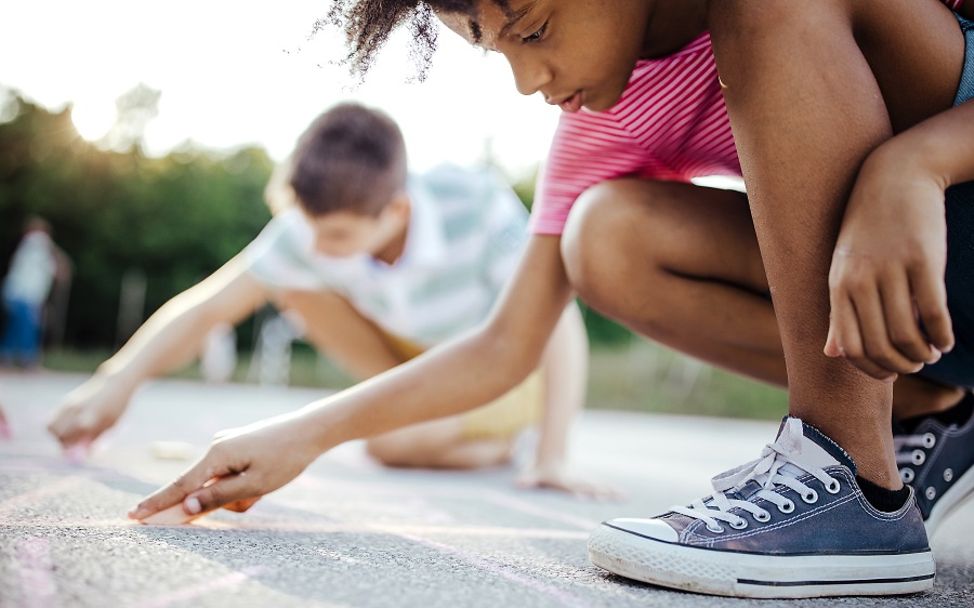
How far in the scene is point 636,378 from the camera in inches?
510

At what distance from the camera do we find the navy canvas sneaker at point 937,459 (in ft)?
4.63

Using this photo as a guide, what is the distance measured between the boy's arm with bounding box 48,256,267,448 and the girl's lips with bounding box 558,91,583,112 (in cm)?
146

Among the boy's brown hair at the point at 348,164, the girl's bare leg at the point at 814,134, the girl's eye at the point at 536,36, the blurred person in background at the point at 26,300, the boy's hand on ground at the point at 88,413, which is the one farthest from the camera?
the blurred person in background at the point at 26,300

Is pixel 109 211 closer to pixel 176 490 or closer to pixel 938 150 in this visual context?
pixel 176 490

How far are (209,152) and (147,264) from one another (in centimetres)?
658

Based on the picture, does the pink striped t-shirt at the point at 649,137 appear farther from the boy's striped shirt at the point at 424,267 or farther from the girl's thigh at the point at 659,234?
the boy's striped shirt at the point at 424,267

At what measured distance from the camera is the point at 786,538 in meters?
1.08

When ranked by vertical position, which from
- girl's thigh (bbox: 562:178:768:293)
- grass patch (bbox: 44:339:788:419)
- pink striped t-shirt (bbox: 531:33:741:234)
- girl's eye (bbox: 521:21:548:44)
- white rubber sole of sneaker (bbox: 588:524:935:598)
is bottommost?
grass patch (bbox: 44:339:788:419)

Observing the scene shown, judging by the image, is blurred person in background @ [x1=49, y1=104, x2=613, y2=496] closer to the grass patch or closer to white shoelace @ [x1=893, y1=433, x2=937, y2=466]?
white shoelace @ [x1=893, y1=433, x2=937, y2=466]

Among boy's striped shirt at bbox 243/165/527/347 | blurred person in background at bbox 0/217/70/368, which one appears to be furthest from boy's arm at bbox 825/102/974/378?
blurred person in background at bbox 0/217/70/368

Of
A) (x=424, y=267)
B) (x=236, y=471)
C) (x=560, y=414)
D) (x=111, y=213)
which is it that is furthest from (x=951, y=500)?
(x=111, y=213)

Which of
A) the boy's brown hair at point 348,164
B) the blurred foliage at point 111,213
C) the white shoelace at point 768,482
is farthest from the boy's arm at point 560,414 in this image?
the blurred foliage at point 111,213

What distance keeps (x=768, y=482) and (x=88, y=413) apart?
1727 millimetres

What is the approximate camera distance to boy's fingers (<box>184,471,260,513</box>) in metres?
1.31
